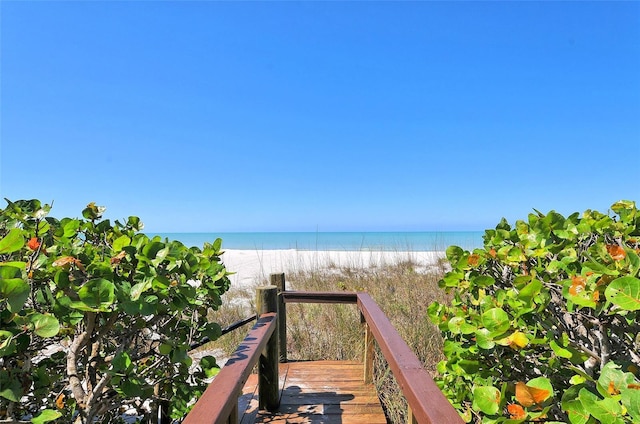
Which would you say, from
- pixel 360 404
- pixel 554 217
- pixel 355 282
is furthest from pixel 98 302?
pixel 355 282

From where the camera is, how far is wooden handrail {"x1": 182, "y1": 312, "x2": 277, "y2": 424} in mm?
1021

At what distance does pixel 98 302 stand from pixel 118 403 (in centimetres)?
70

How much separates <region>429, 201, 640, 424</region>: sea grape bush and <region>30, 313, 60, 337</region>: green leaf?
1.22m

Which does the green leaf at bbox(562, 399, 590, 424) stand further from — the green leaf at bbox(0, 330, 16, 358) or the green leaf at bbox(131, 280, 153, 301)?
the green leaf at bbox(0, 330, 16, 358)

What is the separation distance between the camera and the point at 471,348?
4.77 feet

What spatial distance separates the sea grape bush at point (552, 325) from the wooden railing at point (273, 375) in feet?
0.50

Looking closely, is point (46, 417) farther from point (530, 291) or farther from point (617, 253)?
point (617, 253)

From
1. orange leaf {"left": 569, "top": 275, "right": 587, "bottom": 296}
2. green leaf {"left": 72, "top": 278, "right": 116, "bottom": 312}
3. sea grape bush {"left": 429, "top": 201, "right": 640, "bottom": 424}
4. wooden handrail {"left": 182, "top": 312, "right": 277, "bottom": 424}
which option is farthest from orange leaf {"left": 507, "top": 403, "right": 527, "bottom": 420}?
green leaf {"left": 72, "top": 278, "right": 116, "bottom": 312}

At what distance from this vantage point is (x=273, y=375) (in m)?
2.59

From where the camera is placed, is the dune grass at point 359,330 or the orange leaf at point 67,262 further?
the dune grass at point 359,330

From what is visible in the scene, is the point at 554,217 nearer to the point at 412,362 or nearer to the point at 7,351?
the point at 412,362

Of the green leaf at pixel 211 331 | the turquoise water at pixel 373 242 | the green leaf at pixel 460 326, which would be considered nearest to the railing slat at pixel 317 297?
the turquoise water at pixel 373 242

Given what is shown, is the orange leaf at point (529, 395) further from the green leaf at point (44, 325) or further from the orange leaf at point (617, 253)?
the green leaf at point (44, 325)

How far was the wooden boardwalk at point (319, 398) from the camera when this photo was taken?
2527mm
